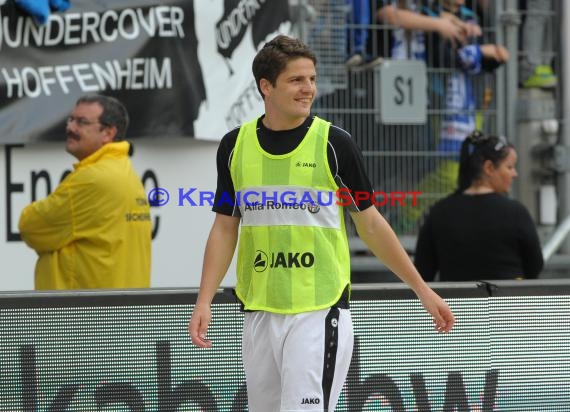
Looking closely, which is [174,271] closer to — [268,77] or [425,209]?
[425,209]

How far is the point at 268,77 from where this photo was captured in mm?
5309

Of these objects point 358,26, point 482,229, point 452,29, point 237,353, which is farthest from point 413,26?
point 237,353

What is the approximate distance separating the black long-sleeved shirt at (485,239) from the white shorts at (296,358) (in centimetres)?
270

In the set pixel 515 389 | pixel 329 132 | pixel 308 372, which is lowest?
pixel 515 389

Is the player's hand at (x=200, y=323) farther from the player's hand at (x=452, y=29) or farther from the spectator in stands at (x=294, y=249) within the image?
the player's hand at (x=452, y=29)

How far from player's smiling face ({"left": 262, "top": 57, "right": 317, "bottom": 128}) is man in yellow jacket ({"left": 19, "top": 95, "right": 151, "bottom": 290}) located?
8.74 ft

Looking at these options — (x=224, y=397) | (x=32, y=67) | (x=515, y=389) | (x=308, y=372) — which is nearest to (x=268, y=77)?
(x=308, y=372)

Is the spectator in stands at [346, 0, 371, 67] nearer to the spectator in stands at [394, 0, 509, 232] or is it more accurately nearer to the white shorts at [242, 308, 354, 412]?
the spectator in stands at [394, 0, 509, 232]

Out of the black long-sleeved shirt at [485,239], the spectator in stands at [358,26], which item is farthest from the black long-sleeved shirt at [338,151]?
the spectator in stands at [358,26]

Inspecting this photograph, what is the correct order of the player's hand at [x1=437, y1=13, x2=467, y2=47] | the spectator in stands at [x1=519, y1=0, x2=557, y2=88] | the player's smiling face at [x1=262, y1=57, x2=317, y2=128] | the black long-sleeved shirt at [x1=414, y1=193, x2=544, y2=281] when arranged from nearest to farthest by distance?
the player's smiling face at [x1=262, y1=57, x2=317, y2=128], the black long-sleeved shirt at [x1=414, y1=193, x2=544, y2=281], the player's hand at [x1=437, y1=13, x2=467, y2=47], the spectator in stands at [x1=519, y1=0, x2=557, y2=88]

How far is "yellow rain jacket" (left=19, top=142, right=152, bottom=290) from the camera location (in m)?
7.68

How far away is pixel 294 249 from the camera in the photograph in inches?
205

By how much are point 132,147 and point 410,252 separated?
2546mm

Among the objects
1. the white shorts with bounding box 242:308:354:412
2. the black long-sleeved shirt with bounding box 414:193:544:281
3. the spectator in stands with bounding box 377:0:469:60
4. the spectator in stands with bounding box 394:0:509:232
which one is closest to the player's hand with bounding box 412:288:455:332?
the white shorts with bounding box 242:308:354:412
